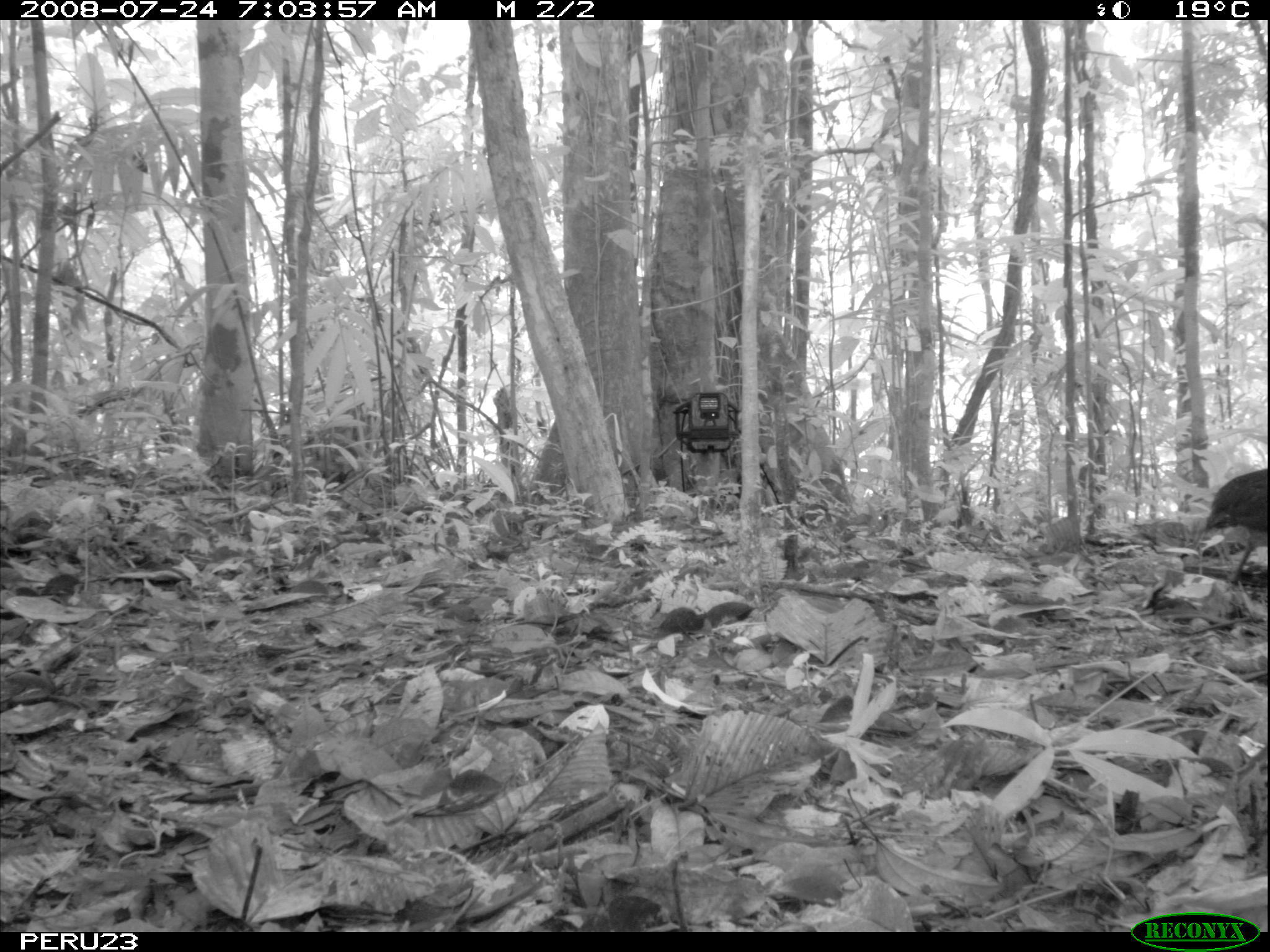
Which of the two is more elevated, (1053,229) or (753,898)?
(1053,229)

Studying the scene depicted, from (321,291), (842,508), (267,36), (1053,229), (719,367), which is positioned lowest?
(842,508)

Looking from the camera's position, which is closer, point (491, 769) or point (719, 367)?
point (491, 769)

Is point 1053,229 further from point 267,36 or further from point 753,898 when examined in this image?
point 753,898

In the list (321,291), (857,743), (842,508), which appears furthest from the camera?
(321,291)

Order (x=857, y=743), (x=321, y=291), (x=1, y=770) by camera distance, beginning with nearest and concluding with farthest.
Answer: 1. (x=857, y=743)
2. (x=1, y=770)
3. (x=321, y=291)

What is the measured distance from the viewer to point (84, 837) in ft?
4.79

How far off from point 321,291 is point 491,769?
275 cm

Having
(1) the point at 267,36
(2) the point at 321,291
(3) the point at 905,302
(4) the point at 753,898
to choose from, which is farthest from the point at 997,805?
(1) the point at 267,36
